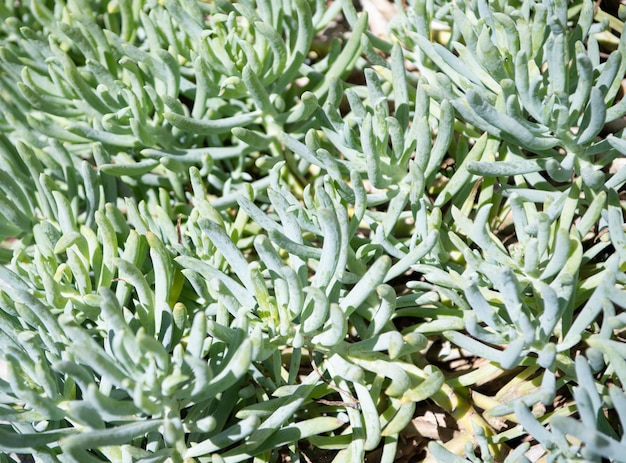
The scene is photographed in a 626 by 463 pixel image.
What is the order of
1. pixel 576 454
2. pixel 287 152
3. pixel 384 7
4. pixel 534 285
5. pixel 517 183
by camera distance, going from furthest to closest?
pixel 384 7 → pixel 287 152 → pixel 517 183 → pixel 534 285 → pixel 576 454

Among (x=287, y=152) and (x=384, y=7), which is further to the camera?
(x=384, y=7)

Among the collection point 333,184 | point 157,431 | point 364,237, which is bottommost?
point 157,431

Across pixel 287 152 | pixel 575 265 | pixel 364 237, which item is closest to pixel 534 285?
pixel 575 265

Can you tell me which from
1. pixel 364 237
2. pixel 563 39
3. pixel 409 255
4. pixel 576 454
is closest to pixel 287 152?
pixel 364 237

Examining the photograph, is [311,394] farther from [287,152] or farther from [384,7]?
[384,7]

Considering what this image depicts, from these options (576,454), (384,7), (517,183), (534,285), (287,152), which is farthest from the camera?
(384,7)

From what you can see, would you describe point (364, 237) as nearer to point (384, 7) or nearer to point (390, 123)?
point (390, 123)

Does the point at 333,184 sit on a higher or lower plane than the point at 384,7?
lower
